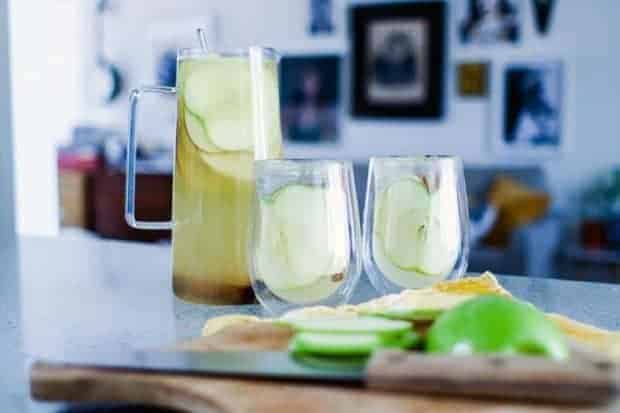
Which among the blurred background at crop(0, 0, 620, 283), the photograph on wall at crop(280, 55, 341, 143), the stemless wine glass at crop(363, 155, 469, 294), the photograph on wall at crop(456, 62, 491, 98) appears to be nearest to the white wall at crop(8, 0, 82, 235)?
the stemless wine glass at crop(363, 155, 469, 294)

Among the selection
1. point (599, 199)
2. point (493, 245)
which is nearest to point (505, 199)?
point (493, 245)

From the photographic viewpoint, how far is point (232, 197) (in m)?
0.79

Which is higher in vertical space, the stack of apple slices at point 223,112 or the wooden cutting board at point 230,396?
the stack of apple slices at point 223,112

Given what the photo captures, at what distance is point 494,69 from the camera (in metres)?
4.03

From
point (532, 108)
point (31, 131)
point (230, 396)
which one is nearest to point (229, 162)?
point (230, 396)

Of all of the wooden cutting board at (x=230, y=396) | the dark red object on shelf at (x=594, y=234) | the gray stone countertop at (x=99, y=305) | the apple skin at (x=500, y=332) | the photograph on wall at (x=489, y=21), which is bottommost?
the dark red object on shelf at (x=594, y=234)

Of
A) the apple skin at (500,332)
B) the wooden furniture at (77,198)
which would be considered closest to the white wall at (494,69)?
the wooden furniture at (77,198)

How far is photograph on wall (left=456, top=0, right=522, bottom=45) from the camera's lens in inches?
157

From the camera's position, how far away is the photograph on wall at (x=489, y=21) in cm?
399

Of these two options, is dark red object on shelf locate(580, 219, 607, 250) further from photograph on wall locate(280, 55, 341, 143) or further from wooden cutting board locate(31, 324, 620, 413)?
wooden cutting board locate(31, 324, 620, 413)

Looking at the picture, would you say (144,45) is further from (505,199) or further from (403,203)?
(403,203)

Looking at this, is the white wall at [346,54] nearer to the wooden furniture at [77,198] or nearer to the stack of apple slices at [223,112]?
the wooden furniture at [77,198]

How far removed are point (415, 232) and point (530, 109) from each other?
336cm

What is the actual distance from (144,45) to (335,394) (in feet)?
14.9
